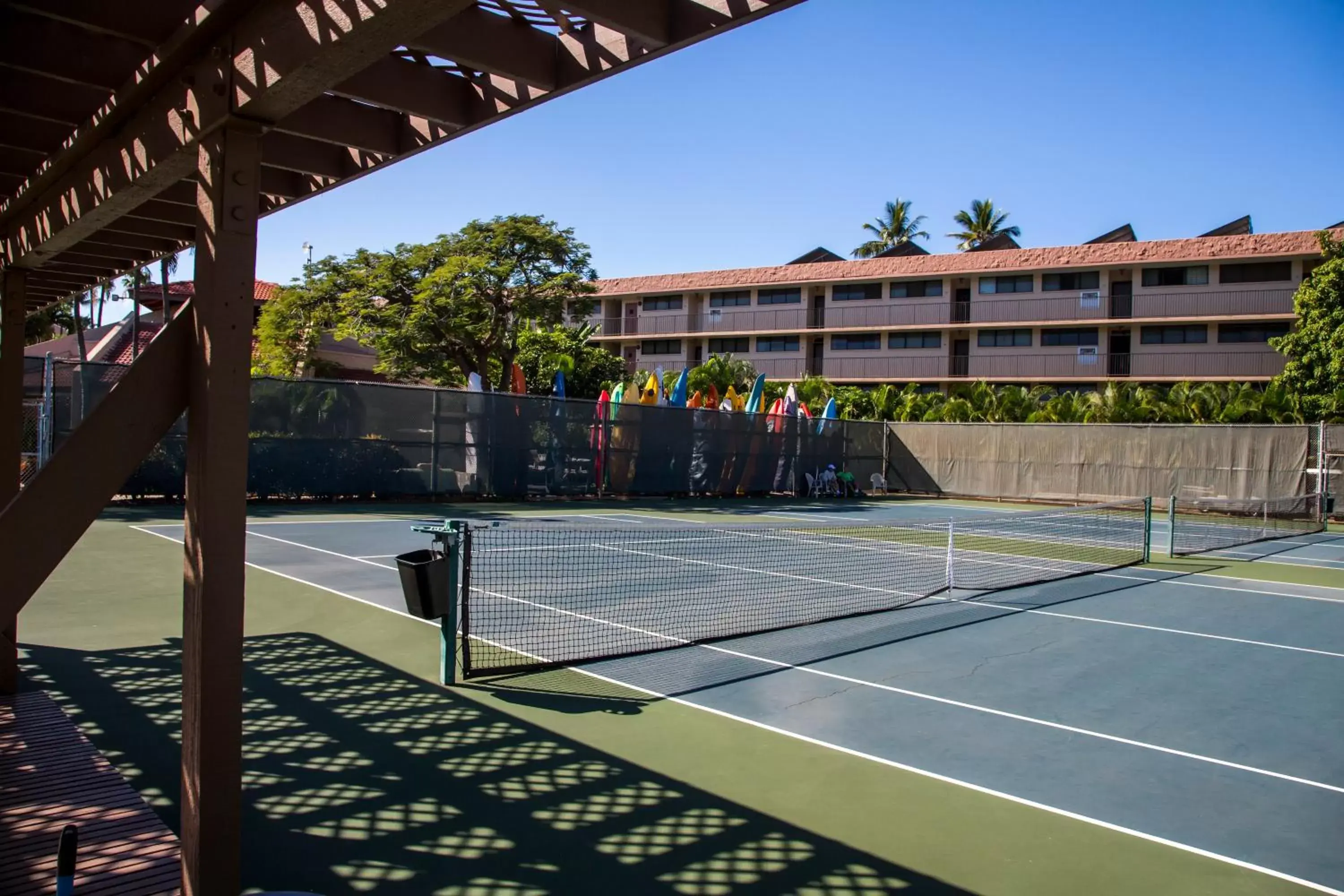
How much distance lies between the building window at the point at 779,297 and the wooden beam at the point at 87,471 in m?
50.2

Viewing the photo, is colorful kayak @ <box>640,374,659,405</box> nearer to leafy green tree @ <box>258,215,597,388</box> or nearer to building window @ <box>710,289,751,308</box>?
leafy green tree @ <box>258,215,597,388</box>

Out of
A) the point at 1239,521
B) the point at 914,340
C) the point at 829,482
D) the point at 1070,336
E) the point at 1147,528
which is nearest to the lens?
the point at 1147,528

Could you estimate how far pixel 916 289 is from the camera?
4850 centimetres

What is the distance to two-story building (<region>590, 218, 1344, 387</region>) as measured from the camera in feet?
132

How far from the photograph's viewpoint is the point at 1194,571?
1461 cm

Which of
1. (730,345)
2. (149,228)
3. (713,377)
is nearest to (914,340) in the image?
(730,345)

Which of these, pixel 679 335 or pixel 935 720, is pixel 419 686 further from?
pixel 679 335

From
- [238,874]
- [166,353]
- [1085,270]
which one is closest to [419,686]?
[238,874]

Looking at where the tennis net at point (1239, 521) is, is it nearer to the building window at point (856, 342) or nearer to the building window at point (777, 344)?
the building window at point (856, 342)

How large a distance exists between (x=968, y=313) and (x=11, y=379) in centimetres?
4659

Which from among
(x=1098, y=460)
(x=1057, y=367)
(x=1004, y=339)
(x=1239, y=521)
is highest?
(x=1004, y=339)

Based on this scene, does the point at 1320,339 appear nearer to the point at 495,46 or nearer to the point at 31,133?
the point at 495,46

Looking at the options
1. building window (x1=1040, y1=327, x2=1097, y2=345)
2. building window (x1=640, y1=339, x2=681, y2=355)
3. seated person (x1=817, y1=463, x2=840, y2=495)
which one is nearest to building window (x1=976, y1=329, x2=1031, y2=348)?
building window (x1=1040, y1=327, x2=1097, y2=345)

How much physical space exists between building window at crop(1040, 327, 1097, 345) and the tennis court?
1210 inches
